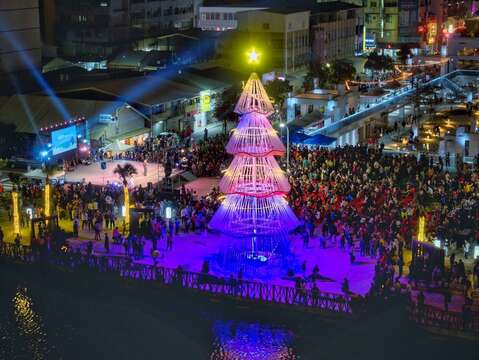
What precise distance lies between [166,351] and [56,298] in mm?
5758

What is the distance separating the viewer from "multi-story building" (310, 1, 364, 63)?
69062 mm

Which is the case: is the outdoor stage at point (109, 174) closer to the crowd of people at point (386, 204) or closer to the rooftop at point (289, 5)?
the crowd of people at point (386, 204)

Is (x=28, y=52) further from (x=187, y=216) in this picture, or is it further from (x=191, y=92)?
(x=187, y=216)

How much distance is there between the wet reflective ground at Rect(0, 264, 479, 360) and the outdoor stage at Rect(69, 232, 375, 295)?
1767mm

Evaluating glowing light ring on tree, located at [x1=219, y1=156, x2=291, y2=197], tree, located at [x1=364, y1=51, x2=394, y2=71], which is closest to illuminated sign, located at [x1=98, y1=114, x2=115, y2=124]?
glowing light ring on tree, located at [x1=219, y1=156, x2=291, y2=197]

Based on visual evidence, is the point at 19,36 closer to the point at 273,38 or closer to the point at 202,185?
the point at 273,38

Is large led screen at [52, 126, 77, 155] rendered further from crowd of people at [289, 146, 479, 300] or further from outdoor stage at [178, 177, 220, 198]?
crowd of people at [289, 146, 479, 300]

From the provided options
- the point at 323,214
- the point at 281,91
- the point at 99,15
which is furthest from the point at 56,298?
the point at 99,15

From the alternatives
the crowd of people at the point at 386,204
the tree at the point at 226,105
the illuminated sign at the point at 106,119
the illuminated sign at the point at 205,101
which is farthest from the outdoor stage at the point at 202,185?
the illuminated sign at the point at 205,101

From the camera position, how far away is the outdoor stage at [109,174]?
39469 mm

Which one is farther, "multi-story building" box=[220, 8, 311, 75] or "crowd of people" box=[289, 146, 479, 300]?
"multi-story building" box=[220, 8, 311, 75]

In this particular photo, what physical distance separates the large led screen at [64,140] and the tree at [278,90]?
1622 centimetres

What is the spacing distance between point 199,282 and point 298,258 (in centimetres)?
417

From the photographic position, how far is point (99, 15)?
74.9 metres
